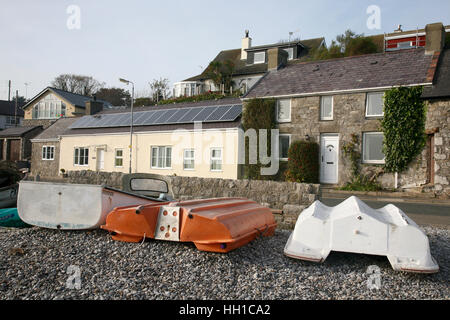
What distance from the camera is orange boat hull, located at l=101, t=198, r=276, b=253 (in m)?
4.79

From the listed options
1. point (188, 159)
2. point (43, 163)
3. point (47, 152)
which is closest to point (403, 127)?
point (188, 159)

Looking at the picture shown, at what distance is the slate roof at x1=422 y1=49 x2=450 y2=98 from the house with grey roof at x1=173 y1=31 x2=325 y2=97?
66.7 ft

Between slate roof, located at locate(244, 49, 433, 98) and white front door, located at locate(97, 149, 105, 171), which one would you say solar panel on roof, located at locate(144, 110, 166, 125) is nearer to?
white front door, located at locate(97, 149, 105, 171)

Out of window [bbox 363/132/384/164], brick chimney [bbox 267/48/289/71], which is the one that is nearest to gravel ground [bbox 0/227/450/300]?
window [bbox 363/132/384/164]

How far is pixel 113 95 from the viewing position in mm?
68250

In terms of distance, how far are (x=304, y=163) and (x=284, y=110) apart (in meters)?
3.65

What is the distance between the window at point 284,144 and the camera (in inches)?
800

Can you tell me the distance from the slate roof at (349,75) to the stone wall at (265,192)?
11.8 metres

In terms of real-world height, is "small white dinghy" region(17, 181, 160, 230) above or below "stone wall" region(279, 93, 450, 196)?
below

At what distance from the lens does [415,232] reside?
4520 mm

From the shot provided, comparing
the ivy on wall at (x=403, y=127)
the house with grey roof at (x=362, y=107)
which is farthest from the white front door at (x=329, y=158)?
the ivy on wall at (x=403, y=127)

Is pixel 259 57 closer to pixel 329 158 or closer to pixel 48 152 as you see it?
pixel 48 152

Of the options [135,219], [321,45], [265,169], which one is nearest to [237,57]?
[321,45]

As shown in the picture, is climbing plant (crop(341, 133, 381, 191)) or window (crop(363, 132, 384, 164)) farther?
window (crop(363, 132, 384, 164))
